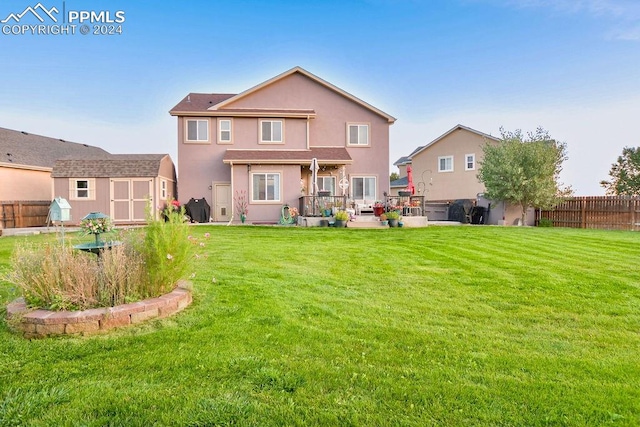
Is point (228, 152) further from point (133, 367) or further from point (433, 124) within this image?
point (433, 124)

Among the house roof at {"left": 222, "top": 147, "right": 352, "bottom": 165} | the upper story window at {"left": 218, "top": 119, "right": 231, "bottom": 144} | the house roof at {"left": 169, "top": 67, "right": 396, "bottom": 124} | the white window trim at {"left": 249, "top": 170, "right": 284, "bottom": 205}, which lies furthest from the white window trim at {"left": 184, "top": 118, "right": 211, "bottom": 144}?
the white window trim at {"left": 249, "top": 170, "right": 284, "bottom": 205}

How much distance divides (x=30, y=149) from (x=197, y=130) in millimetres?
12579

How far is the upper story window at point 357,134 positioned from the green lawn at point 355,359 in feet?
52.5

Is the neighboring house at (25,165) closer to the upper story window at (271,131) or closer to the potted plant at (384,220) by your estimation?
the upper story window at (271,131)

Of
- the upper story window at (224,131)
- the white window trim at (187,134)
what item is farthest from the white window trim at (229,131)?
the white window trim at (187,134)

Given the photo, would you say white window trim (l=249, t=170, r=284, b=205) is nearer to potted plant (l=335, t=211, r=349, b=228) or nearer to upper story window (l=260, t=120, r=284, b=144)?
upper story window (l=260, t=120, r=284, b=144)

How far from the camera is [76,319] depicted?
3.63 meters

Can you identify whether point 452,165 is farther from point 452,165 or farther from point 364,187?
point 364,187

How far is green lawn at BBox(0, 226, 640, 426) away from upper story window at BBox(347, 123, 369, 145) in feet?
52.5

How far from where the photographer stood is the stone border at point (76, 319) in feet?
11.8

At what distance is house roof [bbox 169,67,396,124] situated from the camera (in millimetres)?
19422

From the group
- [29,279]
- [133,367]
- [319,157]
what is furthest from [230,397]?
[319,157]

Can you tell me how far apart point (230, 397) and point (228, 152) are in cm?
1804

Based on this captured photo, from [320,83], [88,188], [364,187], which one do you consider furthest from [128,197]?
[364,187]
